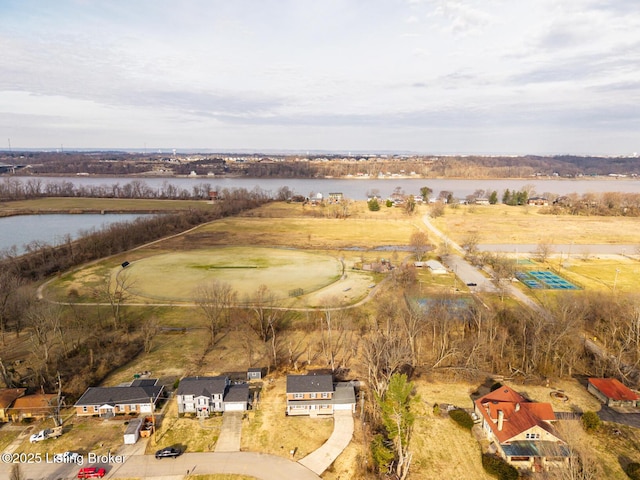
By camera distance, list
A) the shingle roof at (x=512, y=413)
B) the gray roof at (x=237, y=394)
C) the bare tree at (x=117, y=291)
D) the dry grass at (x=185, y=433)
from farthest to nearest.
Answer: the bare tree at (x=117, y=291), the gray roof at (x=237, y=394), the dry grass at (x=185, y=433), the shingle roof at (x=512, y=413)

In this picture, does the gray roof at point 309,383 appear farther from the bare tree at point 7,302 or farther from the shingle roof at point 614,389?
the bare tree at point 7,302

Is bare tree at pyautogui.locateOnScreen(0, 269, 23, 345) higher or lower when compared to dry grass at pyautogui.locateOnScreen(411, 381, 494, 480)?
higher

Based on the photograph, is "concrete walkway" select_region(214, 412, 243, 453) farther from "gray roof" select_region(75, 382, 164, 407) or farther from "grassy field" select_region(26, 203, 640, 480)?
"gray roof" select_region(75, 382, 164, 407)

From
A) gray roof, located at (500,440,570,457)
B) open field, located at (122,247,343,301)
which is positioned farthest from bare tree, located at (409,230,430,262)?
gray roof, located at (500,440,570,457)

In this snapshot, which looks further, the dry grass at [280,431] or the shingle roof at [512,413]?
the dry grass at [280,431]

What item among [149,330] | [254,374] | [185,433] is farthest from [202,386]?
[149,330]

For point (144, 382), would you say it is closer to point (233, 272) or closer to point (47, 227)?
point (233, 272)

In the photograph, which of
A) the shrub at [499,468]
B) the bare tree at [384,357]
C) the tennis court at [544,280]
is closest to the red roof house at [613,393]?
the shrub at [499,468]
